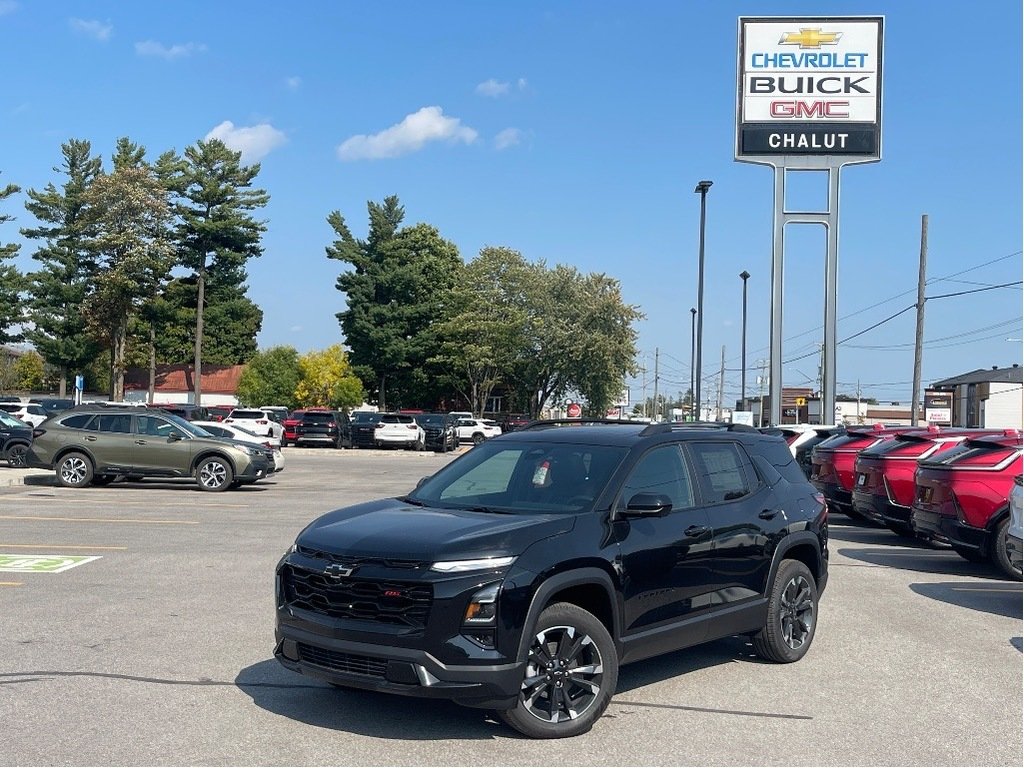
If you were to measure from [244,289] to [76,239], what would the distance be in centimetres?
1170

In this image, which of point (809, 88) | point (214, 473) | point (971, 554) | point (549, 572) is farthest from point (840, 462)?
point (809, 88)

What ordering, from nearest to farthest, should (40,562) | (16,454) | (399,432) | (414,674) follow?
(414,674) < (40,562) < (16,454) < (399,432)

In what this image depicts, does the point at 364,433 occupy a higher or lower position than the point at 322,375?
lower

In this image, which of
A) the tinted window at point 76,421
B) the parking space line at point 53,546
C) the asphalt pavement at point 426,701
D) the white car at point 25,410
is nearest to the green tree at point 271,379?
the white car at point 25,410

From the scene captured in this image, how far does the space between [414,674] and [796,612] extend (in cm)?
360

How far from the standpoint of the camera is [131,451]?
868 inches

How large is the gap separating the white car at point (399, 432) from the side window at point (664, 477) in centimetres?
4063

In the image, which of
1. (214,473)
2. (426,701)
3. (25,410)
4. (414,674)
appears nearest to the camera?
(414,674)

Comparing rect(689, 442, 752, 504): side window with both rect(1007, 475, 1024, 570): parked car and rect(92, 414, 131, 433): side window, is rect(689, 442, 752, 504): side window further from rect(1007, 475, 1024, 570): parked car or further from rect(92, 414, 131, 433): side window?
Answer: rect(92, 414, 131, 433): side window

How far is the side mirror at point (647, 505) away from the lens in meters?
6.38

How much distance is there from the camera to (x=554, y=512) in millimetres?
→ 6484

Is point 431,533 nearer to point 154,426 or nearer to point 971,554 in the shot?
point 971,554

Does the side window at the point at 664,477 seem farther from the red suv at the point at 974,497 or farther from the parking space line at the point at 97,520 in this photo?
the parking space line at the point at 97,520

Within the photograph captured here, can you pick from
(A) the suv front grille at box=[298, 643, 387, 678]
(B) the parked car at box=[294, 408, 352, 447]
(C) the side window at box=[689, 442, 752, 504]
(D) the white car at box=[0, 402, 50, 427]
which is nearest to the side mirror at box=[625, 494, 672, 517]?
(C) the side window at box=[689, 442, 752, 504]
